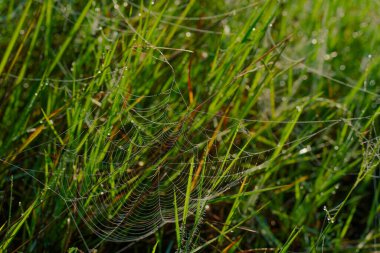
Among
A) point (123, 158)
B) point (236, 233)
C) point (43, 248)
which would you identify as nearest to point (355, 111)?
point (236, 233)

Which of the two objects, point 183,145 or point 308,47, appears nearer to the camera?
point 183,145

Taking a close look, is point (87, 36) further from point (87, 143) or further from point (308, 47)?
point (308, 47)

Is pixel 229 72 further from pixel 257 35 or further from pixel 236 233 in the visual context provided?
pixel 236 233

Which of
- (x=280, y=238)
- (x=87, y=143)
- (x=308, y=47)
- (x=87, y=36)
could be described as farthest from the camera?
(x=308, y=47)

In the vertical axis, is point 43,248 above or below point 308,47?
below

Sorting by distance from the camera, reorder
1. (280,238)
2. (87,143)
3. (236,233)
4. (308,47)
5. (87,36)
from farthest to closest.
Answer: (308,47), (87,36), (280,238), (236,233), (87,143)

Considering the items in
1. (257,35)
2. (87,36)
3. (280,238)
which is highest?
(257,35)

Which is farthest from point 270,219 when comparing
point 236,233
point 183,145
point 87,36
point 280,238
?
point 87,36
